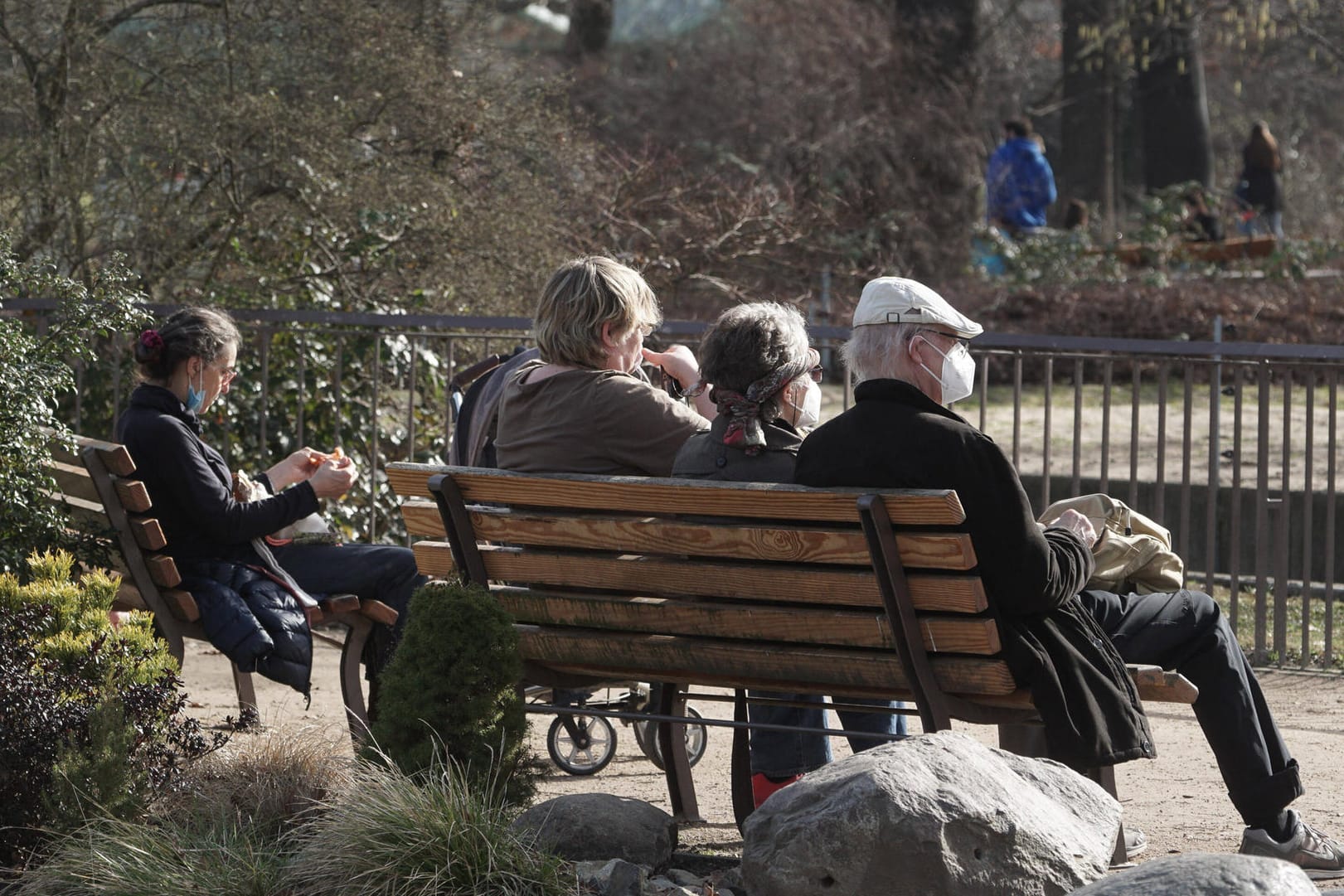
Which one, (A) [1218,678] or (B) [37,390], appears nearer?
(A) [1218,678]

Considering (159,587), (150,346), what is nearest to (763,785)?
(159,587)

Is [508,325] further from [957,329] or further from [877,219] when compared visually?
[877,219]

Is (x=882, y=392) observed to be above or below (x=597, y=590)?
above

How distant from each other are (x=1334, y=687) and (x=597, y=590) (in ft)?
12.6

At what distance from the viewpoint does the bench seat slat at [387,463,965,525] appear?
394 cm

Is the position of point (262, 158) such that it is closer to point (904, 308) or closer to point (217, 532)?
point (217, 532)

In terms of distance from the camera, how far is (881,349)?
4469 millimetres

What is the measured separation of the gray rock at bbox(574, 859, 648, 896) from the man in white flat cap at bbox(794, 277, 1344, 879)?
0.99 m

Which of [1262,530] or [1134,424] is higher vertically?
[1134,424]

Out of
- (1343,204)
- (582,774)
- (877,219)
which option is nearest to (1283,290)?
(877,219)

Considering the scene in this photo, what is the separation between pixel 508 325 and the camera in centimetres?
→ 779

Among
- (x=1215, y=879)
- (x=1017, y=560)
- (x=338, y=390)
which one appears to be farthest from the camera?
(x=338, y=390)

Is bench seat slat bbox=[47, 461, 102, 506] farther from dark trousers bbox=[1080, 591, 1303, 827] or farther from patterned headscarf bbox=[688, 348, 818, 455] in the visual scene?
dark trousers bbox=[1080, 591, 1303, 827]

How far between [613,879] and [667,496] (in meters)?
0.92
